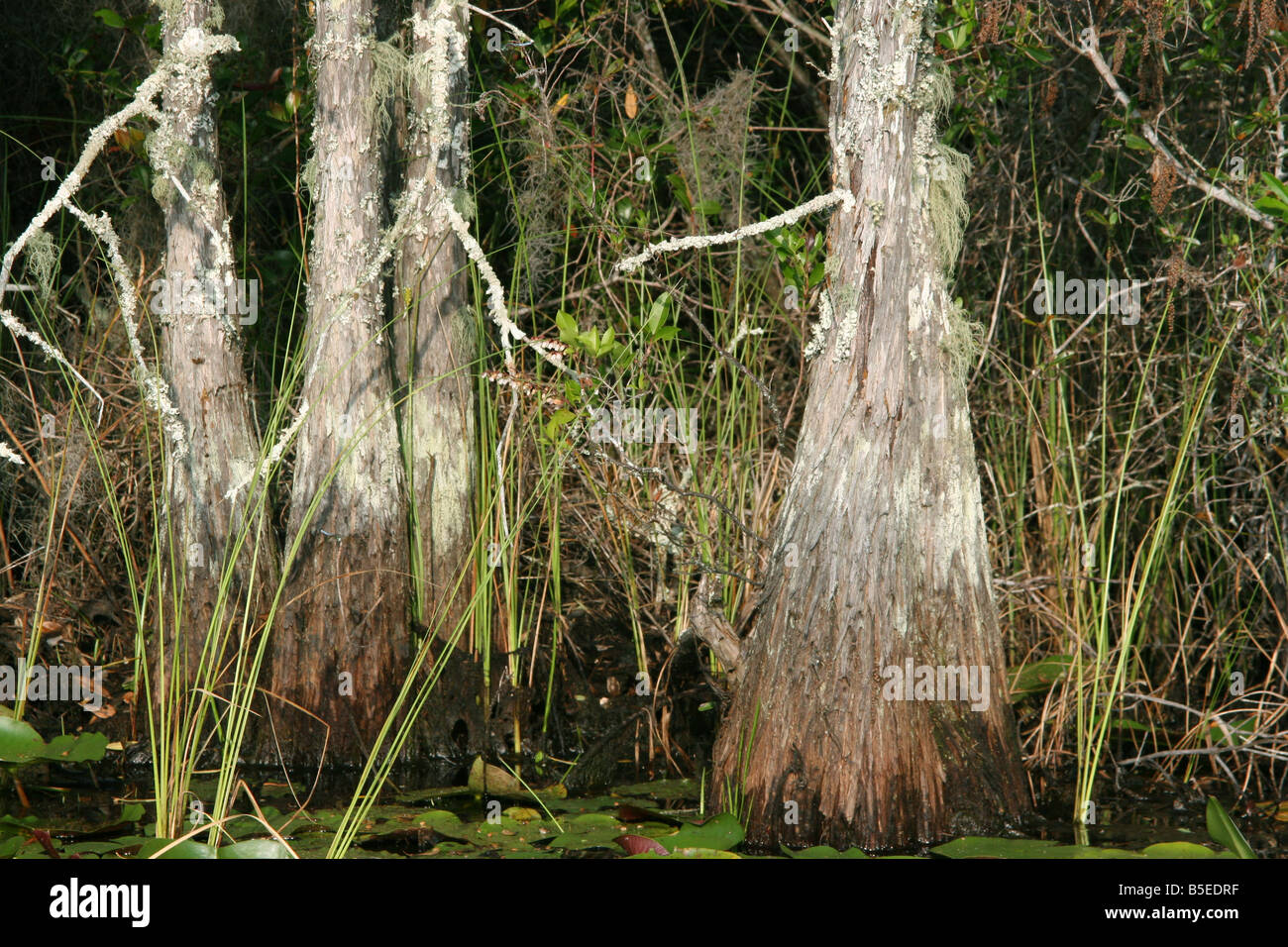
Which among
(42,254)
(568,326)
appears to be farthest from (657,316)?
(42,254)

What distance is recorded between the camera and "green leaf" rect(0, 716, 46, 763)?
3074 millimetres

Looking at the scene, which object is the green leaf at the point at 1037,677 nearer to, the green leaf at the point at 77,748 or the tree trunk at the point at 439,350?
the tree trunk at the point at 439,350

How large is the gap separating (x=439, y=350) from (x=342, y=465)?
507mm

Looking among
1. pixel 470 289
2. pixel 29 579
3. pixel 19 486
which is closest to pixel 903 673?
pixel 470 289

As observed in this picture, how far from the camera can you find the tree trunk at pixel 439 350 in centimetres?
385

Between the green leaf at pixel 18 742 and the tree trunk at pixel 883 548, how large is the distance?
1.80 meters

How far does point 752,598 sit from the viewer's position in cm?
377

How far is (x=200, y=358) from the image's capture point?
12.3 ft

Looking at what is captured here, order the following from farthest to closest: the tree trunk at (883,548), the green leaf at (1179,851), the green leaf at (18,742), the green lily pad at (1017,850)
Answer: the green leaf at (18,742) < the tree trunk at (883,548) < the green lily pad at (1017,850) < the green leaf at (1179,851)

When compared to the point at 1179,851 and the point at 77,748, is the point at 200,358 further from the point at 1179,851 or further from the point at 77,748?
the point at 1179,851

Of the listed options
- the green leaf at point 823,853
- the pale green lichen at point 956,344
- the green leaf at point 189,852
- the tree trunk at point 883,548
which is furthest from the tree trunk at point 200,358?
the pale green lichen at point 956,344
